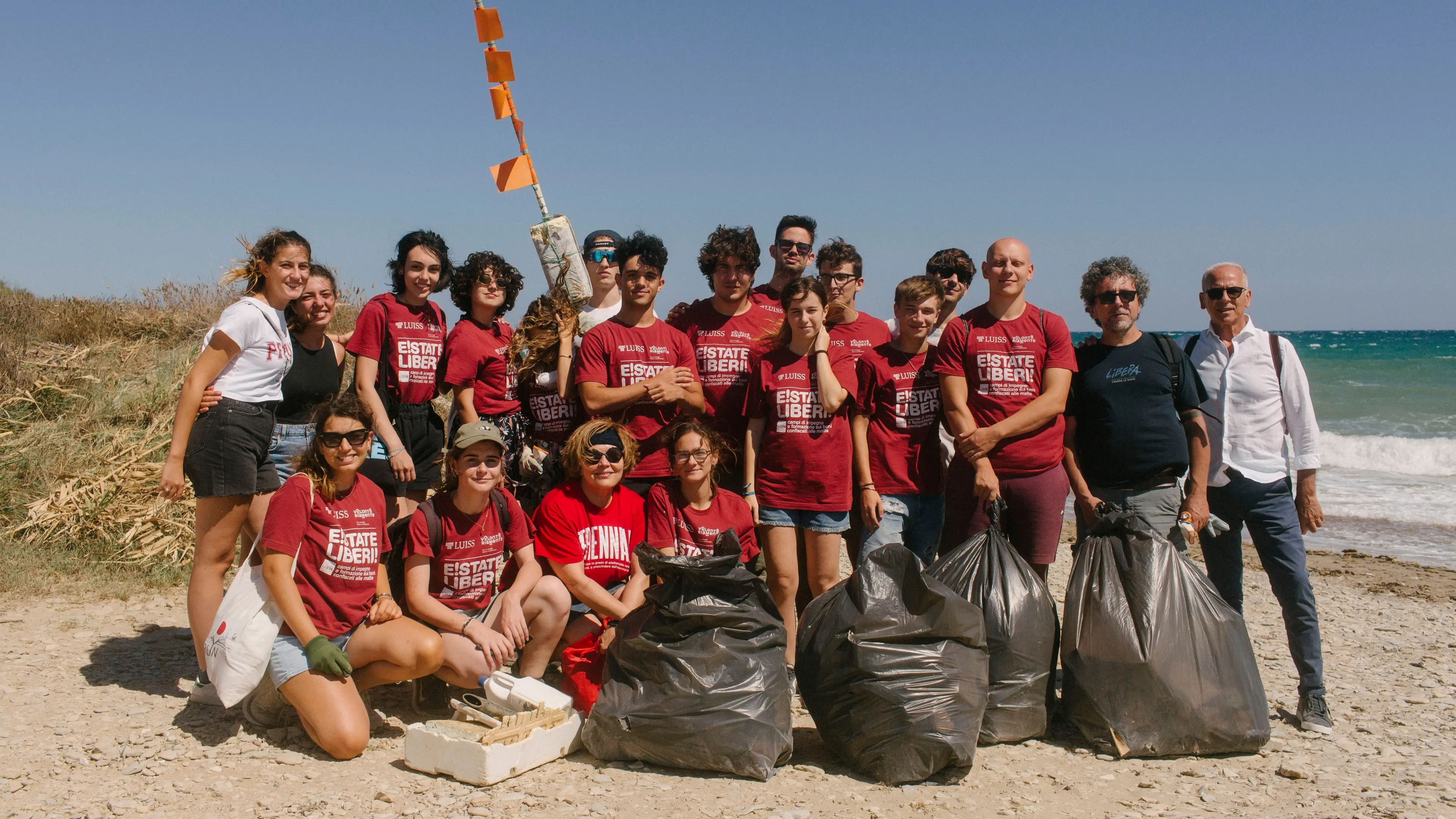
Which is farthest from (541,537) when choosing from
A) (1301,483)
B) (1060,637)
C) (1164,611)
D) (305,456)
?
(1301,483)

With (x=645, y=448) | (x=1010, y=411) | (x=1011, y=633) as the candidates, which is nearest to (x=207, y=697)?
(x=645, y=448)

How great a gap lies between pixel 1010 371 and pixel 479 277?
249 centimetres

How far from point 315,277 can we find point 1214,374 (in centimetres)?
403

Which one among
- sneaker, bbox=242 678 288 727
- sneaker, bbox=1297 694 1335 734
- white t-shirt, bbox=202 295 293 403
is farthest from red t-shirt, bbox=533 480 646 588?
sneaker, bbox=1297 694 1335 734

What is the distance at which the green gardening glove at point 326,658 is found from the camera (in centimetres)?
326

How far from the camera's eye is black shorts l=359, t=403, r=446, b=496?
413cm

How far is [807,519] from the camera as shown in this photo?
3922 millimetres

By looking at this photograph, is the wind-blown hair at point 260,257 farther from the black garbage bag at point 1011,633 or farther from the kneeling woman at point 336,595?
the black garbage bag at point 1011,633

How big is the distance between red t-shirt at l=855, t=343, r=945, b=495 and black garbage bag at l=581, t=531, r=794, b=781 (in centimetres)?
104

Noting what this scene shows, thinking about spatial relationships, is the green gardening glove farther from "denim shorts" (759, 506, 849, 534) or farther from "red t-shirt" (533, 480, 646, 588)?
"denim shorts" (759, 506, 849, 534)

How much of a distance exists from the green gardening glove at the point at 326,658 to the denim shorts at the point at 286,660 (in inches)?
1.4

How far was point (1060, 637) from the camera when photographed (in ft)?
11.7

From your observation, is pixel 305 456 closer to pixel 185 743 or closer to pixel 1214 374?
pixel 185 743

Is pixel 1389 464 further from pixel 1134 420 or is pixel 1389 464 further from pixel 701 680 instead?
pixel 701 680
